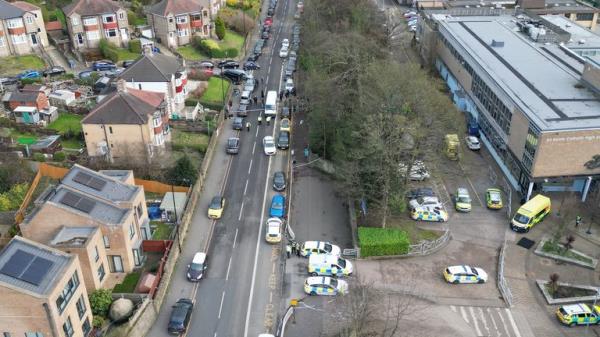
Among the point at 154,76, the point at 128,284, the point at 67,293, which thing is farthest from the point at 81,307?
the point at 154,76

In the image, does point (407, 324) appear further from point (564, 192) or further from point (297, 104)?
point (297, 104)

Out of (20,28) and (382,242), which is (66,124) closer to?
(20,28)

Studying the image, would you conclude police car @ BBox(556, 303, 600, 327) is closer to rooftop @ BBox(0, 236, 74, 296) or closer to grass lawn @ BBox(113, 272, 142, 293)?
grass lawn @ BBox(113, 272, 142, 293)

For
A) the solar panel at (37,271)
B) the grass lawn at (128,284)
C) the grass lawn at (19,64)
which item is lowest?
the grass lawn at (128,284)

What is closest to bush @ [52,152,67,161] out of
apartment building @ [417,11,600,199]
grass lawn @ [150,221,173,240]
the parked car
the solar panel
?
grass lawn @ [150,221,173,240]

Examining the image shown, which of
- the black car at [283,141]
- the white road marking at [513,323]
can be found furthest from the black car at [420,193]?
the black car at [283,141]

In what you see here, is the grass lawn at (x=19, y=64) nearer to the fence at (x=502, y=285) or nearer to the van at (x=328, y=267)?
the van at (x=328, y=267)

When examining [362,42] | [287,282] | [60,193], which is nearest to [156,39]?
[362,42]
